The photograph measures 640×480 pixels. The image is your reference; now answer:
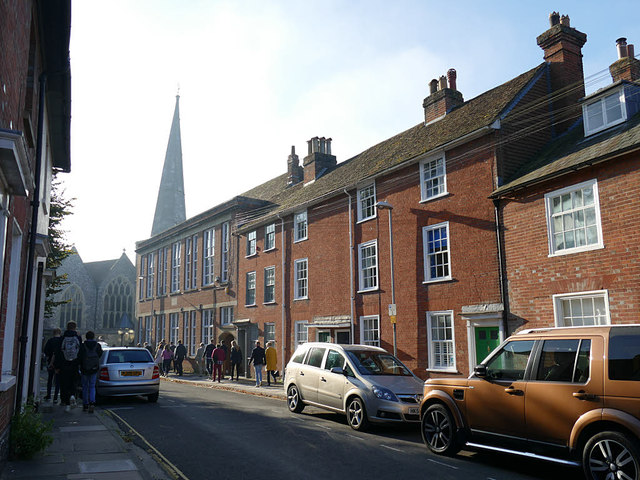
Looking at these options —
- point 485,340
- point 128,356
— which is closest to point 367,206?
point 485,340

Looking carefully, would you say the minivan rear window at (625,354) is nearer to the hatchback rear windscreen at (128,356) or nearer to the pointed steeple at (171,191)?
the hatchback rear windscreen at (128,356)

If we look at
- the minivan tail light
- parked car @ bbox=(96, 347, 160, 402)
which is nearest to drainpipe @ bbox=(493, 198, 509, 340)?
parked car @ bbox=(96, 347, 160, 402)

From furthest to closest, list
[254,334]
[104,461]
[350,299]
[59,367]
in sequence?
[254,334], [350,299], [59,367], [104,461]

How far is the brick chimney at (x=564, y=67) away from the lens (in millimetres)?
17688

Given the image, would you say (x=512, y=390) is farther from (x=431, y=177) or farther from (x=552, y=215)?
(x=431, y=177)

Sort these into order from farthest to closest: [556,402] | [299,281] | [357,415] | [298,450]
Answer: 1. [299,281]
2. [357,415]
3. [298,450]
4. [556,402]

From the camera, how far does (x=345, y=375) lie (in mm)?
11359

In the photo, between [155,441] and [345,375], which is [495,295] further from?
[155,441]

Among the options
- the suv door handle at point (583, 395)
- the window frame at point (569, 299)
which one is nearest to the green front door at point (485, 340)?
the window frame at point (569, 299)

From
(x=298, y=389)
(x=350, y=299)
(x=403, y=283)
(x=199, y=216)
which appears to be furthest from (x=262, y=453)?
(x=199, y=216)

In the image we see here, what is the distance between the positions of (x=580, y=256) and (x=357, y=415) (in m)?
6.99

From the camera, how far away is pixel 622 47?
17906 mm

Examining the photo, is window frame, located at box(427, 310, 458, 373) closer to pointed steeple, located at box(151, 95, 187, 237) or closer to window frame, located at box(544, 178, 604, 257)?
window frame, located at box(544, 178, 604, 257)

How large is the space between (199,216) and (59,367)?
80.2 feet
